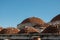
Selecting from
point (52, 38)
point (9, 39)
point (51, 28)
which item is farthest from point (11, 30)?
point (52, 38)

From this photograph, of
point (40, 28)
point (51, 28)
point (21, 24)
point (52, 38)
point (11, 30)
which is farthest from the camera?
point (21, 24)

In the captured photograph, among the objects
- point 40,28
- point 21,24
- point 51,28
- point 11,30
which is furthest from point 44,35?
point 21,24

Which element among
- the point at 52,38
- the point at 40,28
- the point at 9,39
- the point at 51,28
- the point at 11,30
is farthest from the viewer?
the point at 40,28

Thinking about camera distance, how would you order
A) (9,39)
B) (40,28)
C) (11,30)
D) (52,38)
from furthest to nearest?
(40,28) → (11,30) → (9,39) → (52,38)

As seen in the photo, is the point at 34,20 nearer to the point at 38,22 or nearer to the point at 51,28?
the point at 38,22

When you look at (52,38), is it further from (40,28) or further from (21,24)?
(21,24)

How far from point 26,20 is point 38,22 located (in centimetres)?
185

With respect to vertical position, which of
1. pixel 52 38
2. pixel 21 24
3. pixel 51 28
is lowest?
pixel 52 38

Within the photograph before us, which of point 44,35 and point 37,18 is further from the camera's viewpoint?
point 37,18

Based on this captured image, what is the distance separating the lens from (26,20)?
32781 mm

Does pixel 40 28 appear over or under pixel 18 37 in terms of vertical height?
over

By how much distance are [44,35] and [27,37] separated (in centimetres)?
136

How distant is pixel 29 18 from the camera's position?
1310 inches

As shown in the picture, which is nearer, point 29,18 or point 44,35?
point 44,35
